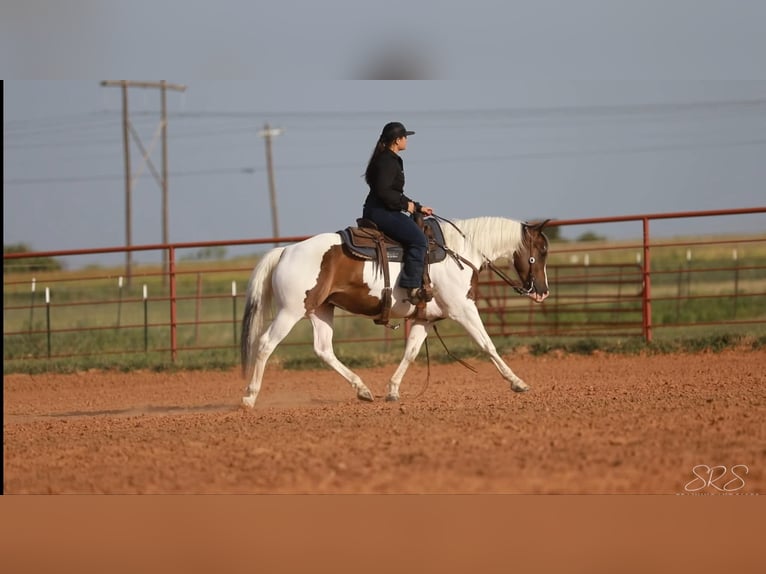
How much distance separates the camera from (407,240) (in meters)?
6.73

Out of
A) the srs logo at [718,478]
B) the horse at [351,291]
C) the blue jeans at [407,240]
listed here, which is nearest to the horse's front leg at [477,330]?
the horse at [351,291]

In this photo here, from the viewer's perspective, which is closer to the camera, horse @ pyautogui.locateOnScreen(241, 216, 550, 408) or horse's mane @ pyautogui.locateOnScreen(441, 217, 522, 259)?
horse @ pyautogui.locateOnScreen(241, 216, 550, 408)

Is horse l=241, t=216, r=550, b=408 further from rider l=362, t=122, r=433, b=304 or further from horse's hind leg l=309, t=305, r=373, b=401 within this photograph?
rider l=362, t=122, r=433, b=304

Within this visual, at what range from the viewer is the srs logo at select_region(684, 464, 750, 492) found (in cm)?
417

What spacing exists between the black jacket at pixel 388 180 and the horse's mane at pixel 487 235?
1.78ft

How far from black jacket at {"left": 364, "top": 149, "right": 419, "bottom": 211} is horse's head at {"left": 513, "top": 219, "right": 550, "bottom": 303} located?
3.55 feet

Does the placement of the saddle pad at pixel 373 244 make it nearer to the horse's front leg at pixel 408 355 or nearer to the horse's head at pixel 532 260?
the horse's front leg at pixel 408 355

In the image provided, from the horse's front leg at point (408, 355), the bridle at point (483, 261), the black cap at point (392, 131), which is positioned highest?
the black cap at point (392, 131)

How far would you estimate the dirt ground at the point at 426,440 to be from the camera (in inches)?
165

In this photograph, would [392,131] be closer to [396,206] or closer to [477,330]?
[396,206]

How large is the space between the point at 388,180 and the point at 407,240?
0.46m

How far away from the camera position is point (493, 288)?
525 inches

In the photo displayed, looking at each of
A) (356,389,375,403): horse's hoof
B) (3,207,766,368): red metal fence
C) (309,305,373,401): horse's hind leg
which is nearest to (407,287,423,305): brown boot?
(309,305,373,401): horse's hind leg

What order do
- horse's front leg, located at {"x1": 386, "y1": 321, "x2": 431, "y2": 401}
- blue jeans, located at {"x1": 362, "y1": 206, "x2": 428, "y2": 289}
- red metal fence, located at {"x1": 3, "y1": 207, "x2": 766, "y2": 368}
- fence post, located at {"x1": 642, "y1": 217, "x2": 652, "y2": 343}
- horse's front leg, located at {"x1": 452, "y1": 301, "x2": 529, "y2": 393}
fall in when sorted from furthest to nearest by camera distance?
red metal fence, located at {"x1": 3, "y1": 207, "x2": 766, "y2": 368}, fence post, located at {"x1": 642, "y1": 217, "x2": 652, "y2": 343}, horse's front leg, located at {"x1": 386, "y1": 321, "x2": 431, "y2": 401}, horse's front leg, located at {"x1": 452, "y1": 301, "x2": 529, "y2": 393}, blue jeans, located at {"x1": 362, "y1": 206, "x2": 428, "y2": 289}
